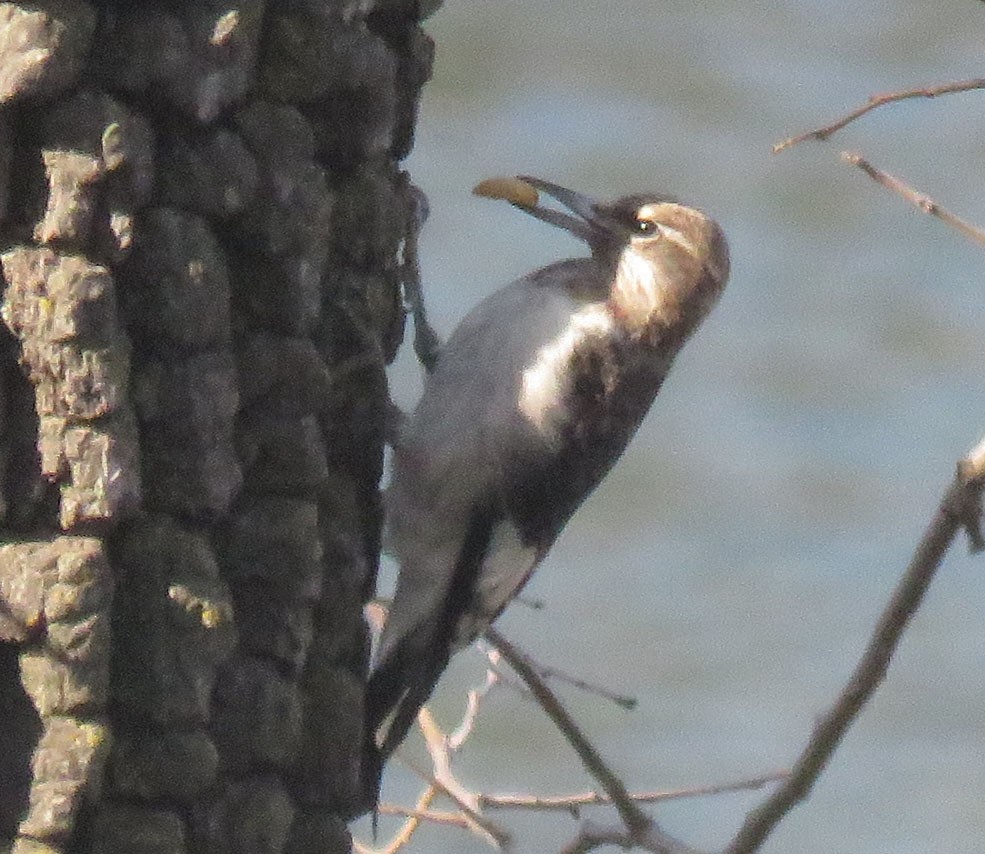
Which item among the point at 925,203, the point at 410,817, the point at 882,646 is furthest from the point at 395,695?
the point at 925,203

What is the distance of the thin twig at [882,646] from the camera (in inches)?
111

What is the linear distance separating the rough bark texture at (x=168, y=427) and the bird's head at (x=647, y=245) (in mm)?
1196

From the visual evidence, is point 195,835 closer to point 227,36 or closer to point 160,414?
point 160,414

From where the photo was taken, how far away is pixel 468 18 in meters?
6.77

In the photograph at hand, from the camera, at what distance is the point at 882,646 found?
9.68 ft

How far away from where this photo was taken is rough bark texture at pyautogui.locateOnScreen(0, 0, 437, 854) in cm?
262

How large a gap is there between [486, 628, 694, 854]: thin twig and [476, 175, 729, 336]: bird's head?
101 cm

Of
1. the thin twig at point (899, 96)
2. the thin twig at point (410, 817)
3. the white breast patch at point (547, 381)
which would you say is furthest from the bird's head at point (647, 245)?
the thin twig at point (410, 817)

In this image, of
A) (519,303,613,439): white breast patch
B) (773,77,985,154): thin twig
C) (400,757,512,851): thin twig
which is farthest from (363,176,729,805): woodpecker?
(773,77,985,154): thin twig

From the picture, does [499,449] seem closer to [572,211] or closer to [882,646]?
[572,211]

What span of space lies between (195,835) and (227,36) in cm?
99

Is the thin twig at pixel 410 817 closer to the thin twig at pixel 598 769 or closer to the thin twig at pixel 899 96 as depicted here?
the thin twig at pixel 598 769

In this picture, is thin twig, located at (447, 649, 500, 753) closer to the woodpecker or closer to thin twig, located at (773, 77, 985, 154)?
the woodpecker

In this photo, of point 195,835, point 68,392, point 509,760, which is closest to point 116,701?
point 195,835
